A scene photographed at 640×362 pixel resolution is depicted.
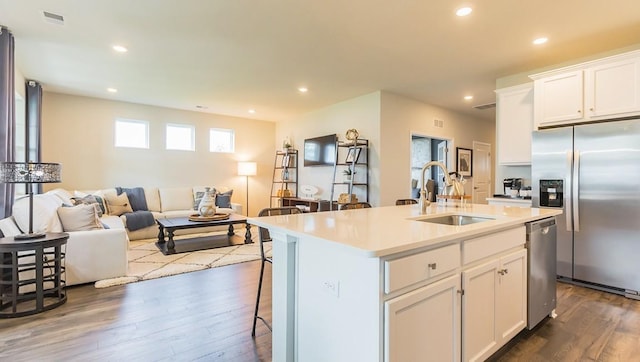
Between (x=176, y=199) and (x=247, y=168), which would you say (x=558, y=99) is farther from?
(x=176, y=199)

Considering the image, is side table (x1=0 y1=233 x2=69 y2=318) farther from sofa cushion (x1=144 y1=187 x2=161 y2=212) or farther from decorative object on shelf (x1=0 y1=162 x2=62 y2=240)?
sofa cushion (x1=144 y1=187 x2=161 y2=212)

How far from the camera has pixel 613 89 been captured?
3.24 metres

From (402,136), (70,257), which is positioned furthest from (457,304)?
(402,136)

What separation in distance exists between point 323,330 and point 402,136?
4.68 metres

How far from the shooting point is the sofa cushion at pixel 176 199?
630 cm

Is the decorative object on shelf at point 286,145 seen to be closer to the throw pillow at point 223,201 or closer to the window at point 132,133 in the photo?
the throw pillow at point 223,201

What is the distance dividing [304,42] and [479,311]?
2998 millimetres

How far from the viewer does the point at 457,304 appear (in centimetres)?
163

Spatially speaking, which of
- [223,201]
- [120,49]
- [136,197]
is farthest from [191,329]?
[136,197]

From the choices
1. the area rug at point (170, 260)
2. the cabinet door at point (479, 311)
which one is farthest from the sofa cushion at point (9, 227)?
the cabinet door at point (479, 311)

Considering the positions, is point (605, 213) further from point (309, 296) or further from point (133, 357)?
point (133, 357)

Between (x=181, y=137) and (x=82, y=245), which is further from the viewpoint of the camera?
(x=181, y=137)

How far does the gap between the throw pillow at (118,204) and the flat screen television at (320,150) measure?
3.60 meters

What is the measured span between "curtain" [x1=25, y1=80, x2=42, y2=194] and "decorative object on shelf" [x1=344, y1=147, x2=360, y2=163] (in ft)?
16.6
